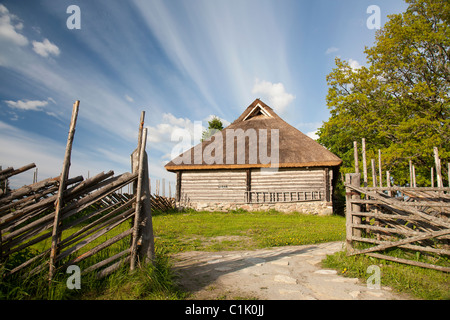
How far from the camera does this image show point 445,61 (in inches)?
533

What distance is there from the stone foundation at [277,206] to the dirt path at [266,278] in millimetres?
9360

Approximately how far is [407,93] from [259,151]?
8.44 meters

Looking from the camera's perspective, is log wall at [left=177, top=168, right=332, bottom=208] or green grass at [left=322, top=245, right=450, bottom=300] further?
log wall at [left=177, top=168, right=332, bottom=208]

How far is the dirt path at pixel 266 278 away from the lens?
10.9ft

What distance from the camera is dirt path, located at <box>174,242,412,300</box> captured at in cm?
333

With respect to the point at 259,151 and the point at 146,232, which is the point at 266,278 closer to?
the point at 146,232

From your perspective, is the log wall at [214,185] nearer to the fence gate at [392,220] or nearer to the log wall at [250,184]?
the log wall at [250,184]

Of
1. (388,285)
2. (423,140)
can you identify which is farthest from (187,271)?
(423,140)

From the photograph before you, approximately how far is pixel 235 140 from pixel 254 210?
4845 mm

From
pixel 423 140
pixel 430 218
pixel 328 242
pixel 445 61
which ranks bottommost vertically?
pixel 328 242

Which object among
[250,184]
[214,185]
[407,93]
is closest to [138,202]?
[250,184]

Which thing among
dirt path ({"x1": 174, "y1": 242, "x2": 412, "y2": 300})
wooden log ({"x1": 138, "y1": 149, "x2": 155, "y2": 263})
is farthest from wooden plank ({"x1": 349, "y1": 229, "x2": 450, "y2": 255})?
wooden log ({"x1": 138, "y1": 149, "x2": 155, "y2": 263})

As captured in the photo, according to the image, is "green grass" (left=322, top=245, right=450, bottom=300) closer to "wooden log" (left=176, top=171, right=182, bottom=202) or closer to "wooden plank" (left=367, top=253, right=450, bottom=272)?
"wooden plank" (left=367, top=253, right=450, bottom=272)
